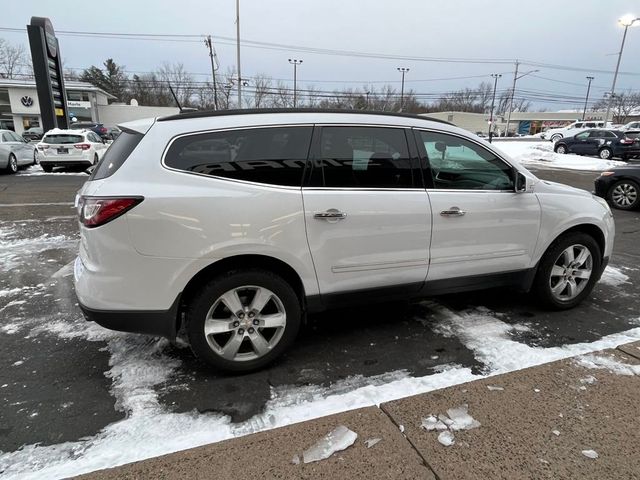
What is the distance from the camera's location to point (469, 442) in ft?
7.80

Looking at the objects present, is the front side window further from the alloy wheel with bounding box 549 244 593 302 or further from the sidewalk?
the sidewalk

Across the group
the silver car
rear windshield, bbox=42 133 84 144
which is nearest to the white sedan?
rear windshield, bbox=42 133 84 144

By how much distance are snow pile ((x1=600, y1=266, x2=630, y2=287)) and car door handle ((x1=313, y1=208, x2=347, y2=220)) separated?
3713 mm

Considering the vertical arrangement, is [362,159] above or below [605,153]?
above

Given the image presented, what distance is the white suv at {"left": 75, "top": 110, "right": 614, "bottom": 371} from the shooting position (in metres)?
2.68

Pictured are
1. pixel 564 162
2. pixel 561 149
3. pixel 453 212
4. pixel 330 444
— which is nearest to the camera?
pixel 330 444

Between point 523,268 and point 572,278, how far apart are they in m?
0.64

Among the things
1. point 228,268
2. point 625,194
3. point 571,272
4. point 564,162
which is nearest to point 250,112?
point 228,268

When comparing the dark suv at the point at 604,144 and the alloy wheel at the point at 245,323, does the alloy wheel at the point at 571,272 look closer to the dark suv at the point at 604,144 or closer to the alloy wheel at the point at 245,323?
the alloy wheel at the point at 245,323

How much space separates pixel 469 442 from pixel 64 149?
55.4 ft

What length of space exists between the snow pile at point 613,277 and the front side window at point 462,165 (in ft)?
7.64

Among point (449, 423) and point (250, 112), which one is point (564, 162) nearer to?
point (250, 112)

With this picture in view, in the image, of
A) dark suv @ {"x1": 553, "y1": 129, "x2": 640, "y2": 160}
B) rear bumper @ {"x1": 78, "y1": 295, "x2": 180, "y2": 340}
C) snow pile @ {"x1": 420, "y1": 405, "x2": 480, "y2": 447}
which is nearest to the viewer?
snow pile @ {"x1": 420, "y1": 405, "x2": 480, "y2": 447}

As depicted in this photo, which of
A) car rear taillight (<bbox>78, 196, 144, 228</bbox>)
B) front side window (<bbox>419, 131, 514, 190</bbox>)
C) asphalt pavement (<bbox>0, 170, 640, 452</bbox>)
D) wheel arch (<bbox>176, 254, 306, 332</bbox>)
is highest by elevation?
front side window (<bbox>419, 131, 514, 190</bbox>)
